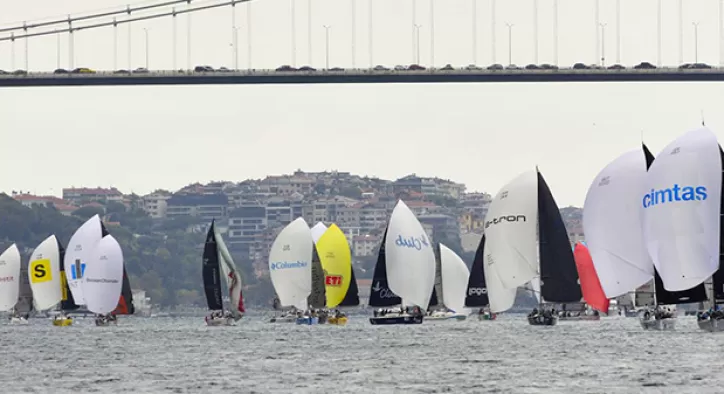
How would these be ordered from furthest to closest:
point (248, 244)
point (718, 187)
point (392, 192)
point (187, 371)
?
1. point (392, 192)
2. point (248, 244)
3. point (718, 187)
4. point (187, 371)

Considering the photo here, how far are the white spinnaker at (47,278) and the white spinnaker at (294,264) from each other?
6852 mm

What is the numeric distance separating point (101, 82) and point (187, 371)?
27.1m

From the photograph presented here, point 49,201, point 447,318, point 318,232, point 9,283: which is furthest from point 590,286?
point 49,201

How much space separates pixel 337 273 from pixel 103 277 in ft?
15.5

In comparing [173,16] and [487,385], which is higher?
[173,16]

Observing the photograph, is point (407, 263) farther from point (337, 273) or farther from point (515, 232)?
point (515, 232)

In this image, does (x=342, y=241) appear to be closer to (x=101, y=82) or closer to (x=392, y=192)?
(x=101, y=82)

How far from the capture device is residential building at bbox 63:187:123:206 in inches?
5020

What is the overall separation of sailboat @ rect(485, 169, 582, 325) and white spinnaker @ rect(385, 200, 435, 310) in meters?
3.64

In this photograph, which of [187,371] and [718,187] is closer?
[187,371]

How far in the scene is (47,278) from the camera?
44531mm

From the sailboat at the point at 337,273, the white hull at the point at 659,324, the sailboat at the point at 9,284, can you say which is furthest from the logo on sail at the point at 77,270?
the white hull at the point at 659,324

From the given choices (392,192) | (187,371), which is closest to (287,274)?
(187,371)

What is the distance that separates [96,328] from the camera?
41500 millimetres
